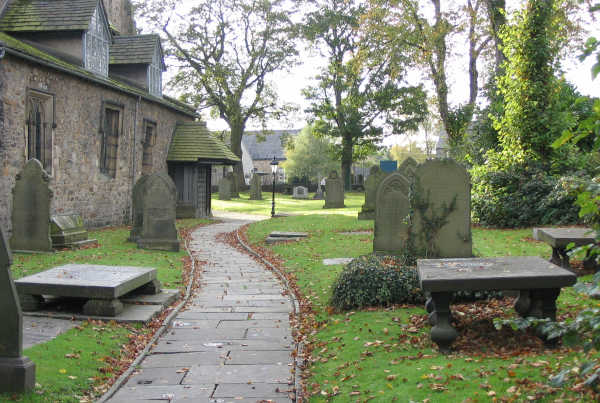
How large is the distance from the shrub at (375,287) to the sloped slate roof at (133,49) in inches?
766

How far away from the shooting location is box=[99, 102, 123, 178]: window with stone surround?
20609mm

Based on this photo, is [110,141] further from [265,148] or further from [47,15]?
[265,148]

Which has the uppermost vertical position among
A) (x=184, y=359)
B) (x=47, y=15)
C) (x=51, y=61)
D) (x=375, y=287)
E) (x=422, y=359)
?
(x=47, y=15)

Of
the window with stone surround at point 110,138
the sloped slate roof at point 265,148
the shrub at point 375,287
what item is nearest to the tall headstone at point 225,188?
the window with stone surround at point 110,138

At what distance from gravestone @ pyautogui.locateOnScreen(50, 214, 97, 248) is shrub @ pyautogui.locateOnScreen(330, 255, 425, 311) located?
8651 millimetres

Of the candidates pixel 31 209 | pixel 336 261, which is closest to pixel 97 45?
pixel 31 209

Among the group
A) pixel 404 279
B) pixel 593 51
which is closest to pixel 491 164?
pixel 404 279

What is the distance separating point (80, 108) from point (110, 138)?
2.78 m

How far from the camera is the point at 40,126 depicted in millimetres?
16516

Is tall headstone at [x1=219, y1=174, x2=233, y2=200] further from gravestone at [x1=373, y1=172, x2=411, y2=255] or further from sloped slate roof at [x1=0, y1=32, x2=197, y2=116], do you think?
gravestone at [x1=373, y1=172, x2=411, y2=255]

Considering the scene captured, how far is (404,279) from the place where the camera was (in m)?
8.12

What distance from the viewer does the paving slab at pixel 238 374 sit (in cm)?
557

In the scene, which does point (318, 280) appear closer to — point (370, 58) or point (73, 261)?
point (73, 261)

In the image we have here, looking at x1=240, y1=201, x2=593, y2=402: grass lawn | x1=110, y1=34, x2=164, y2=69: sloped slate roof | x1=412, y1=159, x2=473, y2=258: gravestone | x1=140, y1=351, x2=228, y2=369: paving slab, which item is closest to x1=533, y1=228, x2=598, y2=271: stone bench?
x1=240, y1=201, x2=593, y2=402: grass lawn
